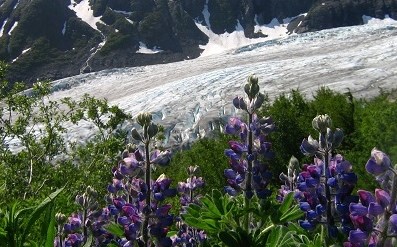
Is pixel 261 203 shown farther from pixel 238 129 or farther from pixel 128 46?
pixel 128 46

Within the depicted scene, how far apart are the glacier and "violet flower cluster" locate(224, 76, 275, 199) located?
2427 centimetres

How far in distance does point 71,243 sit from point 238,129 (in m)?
0.89

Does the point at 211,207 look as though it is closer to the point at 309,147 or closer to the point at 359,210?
Answer: the point at 309,147

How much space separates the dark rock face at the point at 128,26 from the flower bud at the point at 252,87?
109663mm

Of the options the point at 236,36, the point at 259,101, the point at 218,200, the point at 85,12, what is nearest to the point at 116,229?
the point at 218,200

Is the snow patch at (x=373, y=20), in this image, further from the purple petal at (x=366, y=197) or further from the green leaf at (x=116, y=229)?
the purple petal at (x=366, y=197)

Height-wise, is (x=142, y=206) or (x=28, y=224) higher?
(x=28, y=224)

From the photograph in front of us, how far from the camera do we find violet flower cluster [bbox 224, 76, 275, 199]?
2256 mm

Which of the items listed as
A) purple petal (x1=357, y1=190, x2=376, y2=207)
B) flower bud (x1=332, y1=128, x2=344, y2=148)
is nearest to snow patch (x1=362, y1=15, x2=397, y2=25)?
flower bud (x1=332, y1=128, x2=344, y2=148)

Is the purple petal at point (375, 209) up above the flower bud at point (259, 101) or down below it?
below

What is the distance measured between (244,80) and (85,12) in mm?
98955

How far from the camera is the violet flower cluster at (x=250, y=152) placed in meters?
2.26

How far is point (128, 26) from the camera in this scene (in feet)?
412

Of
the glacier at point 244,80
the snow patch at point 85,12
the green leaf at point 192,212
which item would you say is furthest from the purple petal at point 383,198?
the snow patch at point 85,12
